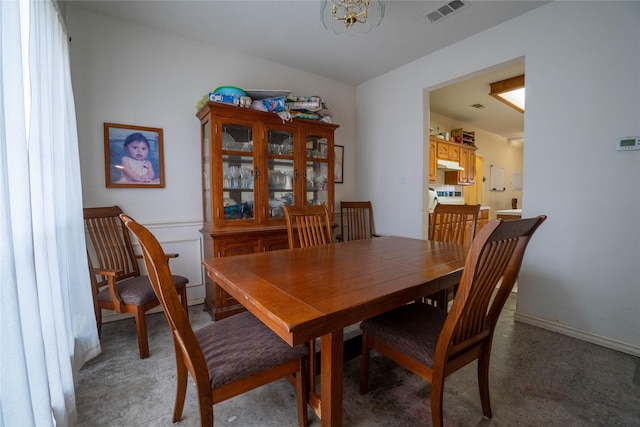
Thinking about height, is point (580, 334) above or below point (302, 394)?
below

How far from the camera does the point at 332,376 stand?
3.31ft

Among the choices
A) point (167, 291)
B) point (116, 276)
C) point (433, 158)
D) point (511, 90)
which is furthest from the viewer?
point (433, 158)

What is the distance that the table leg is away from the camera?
990mm

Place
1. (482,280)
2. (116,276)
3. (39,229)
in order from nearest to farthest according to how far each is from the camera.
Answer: (482,280), (39,229), (116,276)

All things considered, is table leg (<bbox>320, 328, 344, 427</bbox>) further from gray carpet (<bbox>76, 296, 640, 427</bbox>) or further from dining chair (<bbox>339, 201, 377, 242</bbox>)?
dining chair (<bbox>339, 201, 377, 242</bbox>)

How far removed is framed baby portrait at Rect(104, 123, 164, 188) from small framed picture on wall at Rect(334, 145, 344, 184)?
204 centimetres

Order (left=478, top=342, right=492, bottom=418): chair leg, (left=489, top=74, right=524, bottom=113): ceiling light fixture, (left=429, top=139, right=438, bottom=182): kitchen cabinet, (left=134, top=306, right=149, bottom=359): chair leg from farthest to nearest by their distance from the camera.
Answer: (left=429, top=139, right=438, bottom=182): kitchen cabinet → (left=489, top=74, right=524, bottom=113): ceiling light fixture → (left=134, top=306, right=149, bottom=359): chair leg → (left=478, top=342, right=492, bottom=418): chair leg

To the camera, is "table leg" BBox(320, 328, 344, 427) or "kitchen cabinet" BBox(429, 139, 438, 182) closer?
"table leg" BBox(320, 328, 344, 427)

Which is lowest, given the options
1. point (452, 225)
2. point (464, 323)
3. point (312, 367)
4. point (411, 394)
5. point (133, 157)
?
point (411, 394)

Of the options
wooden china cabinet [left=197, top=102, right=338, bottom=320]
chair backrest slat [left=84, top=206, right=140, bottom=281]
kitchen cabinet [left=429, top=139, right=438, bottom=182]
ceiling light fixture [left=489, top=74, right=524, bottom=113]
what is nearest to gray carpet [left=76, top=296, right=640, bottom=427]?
chair backrest slat [left=84, top=206, right=140, bottom=281]

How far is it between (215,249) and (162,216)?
2.21ft

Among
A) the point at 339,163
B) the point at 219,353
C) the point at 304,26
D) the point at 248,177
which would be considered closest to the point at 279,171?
the point at 248,177

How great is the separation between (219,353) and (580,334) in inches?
102

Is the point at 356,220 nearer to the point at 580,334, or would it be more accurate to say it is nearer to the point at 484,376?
the point at 580,334
